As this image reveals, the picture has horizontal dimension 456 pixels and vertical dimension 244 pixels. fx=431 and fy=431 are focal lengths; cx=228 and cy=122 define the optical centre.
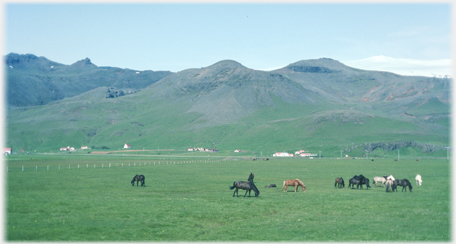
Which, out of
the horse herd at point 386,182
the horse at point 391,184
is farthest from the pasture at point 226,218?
the horse herd at point 386,182

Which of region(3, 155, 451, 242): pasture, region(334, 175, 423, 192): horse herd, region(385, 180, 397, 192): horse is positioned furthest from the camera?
region(334, 175, 423, 192): horse herd

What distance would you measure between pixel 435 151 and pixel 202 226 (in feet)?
609

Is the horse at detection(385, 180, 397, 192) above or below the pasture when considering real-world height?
above

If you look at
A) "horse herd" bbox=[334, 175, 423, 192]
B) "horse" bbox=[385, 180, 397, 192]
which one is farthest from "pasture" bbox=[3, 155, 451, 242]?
"horse herd" bbox=[334, 175, 423, 192]

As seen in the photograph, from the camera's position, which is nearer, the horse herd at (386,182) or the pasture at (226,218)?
the pasture at (226,218)

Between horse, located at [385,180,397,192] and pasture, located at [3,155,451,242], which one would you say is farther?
horse, located at [385,180,397,192]

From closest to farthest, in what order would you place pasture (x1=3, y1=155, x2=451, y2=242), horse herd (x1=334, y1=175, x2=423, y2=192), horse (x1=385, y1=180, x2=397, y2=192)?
pasture (x1=3, y1=155, x2=451, y2=242), horse (x1=385, y1=180, x2=397, y2=192), horse herd (x1=334, y1=175, x2=423, y2=192)

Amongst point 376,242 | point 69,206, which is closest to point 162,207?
point 69,206

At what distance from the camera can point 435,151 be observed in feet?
617

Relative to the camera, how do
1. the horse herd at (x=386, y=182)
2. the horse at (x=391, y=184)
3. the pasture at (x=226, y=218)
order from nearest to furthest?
the pasture at (x=226, y=218), the horse at (x=391, y=184), the horse herd at (x=386, y=182)

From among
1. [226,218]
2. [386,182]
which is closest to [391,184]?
[386,182]

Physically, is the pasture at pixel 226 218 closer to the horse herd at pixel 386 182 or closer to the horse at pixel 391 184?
the horse at pixel 391 184

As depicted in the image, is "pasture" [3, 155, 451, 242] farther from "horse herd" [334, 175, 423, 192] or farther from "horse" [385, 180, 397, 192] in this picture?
"horse herd" [334, 175, 423, 192]

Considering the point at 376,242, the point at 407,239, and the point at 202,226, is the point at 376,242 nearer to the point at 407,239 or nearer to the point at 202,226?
the point at 407,239
